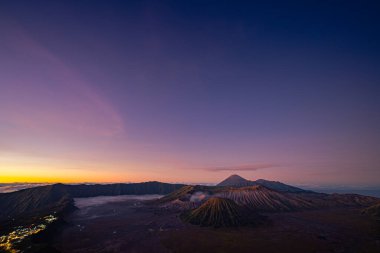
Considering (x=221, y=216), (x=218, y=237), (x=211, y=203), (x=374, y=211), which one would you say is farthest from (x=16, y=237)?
(x=374, y=211)

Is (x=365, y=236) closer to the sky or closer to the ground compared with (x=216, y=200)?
closer to the ground

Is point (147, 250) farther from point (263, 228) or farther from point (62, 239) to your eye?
point (263, 228)

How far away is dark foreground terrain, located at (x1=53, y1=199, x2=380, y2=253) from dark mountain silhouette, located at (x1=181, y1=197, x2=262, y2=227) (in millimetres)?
3668

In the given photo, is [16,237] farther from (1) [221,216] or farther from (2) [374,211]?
(2) [374,211]

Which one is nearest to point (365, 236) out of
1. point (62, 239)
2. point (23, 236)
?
point (62, 239)

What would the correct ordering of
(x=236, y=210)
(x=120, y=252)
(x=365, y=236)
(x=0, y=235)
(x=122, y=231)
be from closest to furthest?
(x=120, y=252) < (x=0, y=235) < (x=365, y=236) < (x=122, y=231) < (x=236, y=210)

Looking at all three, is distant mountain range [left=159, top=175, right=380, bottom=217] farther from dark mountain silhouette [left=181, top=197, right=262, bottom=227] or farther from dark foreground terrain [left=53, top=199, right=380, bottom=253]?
dark foreground terrain [left=53, top=199, right=380, bottom=253]

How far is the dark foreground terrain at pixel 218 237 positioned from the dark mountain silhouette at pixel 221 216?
12.0 ft

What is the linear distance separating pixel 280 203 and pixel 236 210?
41.4m

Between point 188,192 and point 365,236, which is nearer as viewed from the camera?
point 365,236

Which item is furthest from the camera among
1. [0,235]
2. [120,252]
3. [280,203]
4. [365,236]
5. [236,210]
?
[280,203]

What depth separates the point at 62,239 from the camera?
54.8 metres

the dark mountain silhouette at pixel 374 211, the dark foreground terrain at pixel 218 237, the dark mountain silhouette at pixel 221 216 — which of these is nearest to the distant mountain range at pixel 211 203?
the dark mountain silhouette at pixel 221 216

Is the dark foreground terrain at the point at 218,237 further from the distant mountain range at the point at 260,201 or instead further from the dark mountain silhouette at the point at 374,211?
the distant mountain range at the point at 260,201
